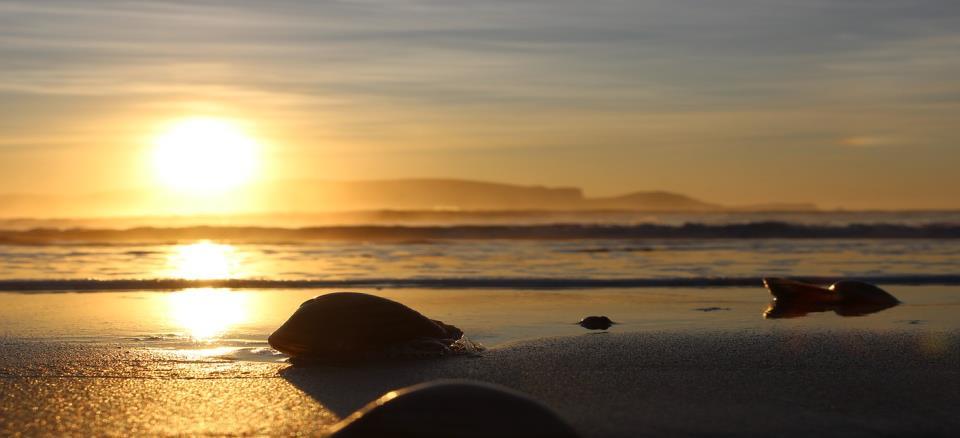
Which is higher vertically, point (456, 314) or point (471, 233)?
point (471, 233)

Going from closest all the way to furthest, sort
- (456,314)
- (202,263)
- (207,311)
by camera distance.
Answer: (456,314) → (207,311) → (202,263)

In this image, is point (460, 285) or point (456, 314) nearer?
point (456, 314)

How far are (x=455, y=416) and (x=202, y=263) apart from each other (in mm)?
15845

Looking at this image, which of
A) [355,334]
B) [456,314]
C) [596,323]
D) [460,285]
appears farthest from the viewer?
[460,285]

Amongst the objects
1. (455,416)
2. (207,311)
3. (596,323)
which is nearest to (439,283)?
(207,311)

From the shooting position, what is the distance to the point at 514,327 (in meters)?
8.76

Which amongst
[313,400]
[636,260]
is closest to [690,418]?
[313,400]

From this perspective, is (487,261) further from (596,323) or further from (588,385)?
(588,385)

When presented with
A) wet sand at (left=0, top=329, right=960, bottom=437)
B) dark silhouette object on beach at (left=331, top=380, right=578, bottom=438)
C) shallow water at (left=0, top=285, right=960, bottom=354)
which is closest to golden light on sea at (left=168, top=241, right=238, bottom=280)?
shallow water at (left=0, top=285, right=960, bottom=354)

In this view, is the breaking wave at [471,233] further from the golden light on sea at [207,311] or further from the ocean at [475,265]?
the golden light on sea at [207,311]

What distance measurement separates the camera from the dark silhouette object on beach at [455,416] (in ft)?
13.3

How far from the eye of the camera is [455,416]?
4.07 meters

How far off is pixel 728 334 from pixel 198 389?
177 inches

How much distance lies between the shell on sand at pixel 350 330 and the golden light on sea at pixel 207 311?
143cm
